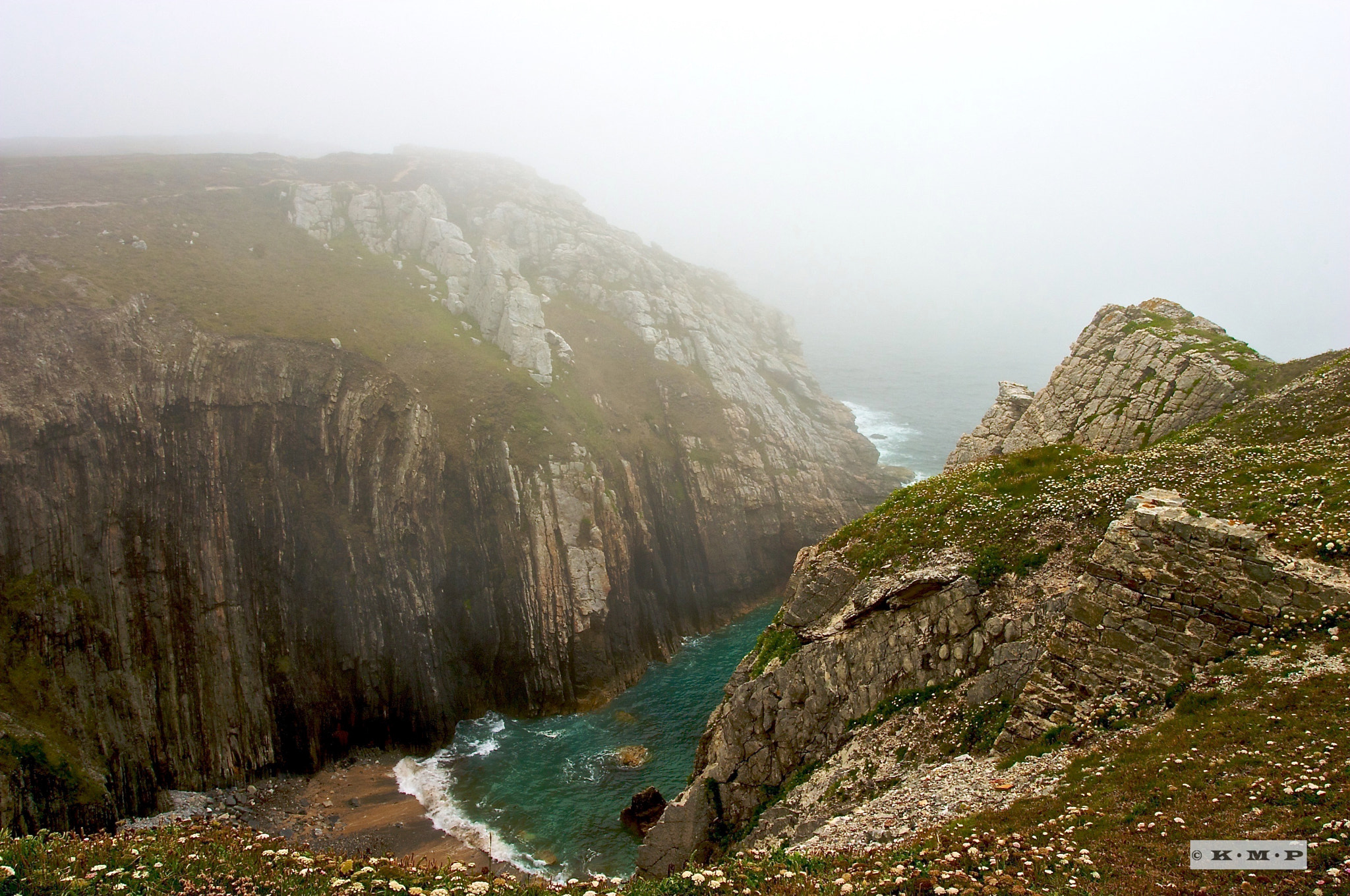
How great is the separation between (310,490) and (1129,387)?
61906mm

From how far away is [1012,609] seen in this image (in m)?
23.3

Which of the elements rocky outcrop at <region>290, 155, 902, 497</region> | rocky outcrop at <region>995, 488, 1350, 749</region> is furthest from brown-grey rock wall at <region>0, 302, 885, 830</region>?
rocky outcrop at <region>995, 488, 1350, 749</region>

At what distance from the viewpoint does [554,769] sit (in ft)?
143

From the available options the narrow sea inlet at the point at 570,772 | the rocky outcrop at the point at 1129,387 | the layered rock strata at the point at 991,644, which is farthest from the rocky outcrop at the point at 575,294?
the layered rock strata at the point at 991,644

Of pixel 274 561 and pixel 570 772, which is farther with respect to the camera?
pixel 274 561

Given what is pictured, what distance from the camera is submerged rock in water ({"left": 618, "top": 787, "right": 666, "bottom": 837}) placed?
121 feet

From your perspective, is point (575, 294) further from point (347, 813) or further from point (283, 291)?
point (347, 813)

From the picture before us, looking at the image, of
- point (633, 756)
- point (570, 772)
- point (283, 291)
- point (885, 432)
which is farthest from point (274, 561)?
point (885, 432)

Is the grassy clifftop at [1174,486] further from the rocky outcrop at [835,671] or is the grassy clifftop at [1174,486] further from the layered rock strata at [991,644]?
the rocky outcrop at [835,671]

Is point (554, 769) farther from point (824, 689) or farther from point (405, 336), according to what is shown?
point (405, 336)

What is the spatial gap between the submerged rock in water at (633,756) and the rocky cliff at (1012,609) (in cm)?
1163

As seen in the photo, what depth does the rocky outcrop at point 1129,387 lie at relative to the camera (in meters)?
32.8

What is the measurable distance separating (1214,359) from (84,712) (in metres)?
Result: 72.5

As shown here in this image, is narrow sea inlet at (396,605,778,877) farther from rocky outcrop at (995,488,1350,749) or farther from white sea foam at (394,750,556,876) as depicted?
rocky outcrop at (995,488,1350,749)
